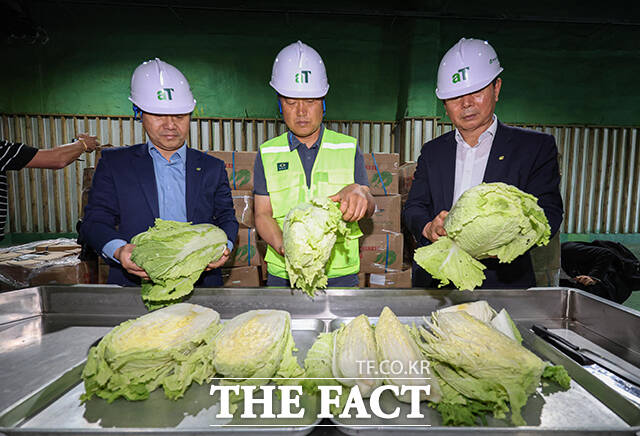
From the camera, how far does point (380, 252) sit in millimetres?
4512

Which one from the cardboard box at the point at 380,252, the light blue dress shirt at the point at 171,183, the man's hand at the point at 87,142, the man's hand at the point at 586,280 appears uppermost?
the man's hand at the point at 87,142

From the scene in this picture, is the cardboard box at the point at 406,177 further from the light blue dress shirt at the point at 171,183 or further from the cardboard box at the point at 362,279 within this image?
the light blue dress shirt at the point at 171,183

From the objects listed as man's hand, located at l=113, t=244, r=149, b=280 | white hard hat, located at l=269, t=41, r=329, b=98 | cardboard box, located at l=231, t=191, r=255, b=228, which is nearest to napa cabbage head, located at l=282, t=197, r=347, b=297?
man's hand, located at l=113, t=244, r=149, b=280

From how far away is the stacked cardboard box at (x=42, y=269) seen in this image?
4445 mm

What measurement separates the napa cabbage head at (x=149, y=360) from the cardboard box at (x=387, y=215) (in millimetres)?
3237

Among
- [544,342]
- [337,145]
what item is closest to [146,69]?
[337,145]

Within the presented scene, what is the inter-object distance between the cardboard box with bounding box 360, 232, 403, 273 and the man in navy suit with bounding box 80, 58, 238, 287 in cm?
229

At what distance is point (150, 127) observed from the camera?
2.44 metres

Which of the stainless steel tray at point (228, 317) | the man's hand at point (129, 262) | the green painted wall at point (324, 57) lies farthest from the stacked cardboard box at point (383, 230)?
the green painted wall at point (324, 57)

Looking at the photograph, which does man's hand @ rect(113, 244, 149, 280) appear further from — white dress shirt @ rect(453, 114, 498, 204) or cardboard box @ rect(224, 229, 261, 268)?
cardboard box @ rect(224, 229, 261, 268)

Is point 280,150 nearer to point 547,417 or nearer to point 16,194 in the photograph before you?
point 547,417

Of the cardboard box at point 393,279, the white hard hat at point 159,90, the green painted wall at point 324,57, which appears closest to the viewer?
the white hard hat at point 159,90

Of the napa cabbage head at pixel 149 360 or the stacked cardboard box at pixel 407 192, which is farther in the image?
the stacked cardboard box at pixel 407 192

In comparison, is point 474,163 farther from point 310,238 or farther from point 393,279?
point 393,279
